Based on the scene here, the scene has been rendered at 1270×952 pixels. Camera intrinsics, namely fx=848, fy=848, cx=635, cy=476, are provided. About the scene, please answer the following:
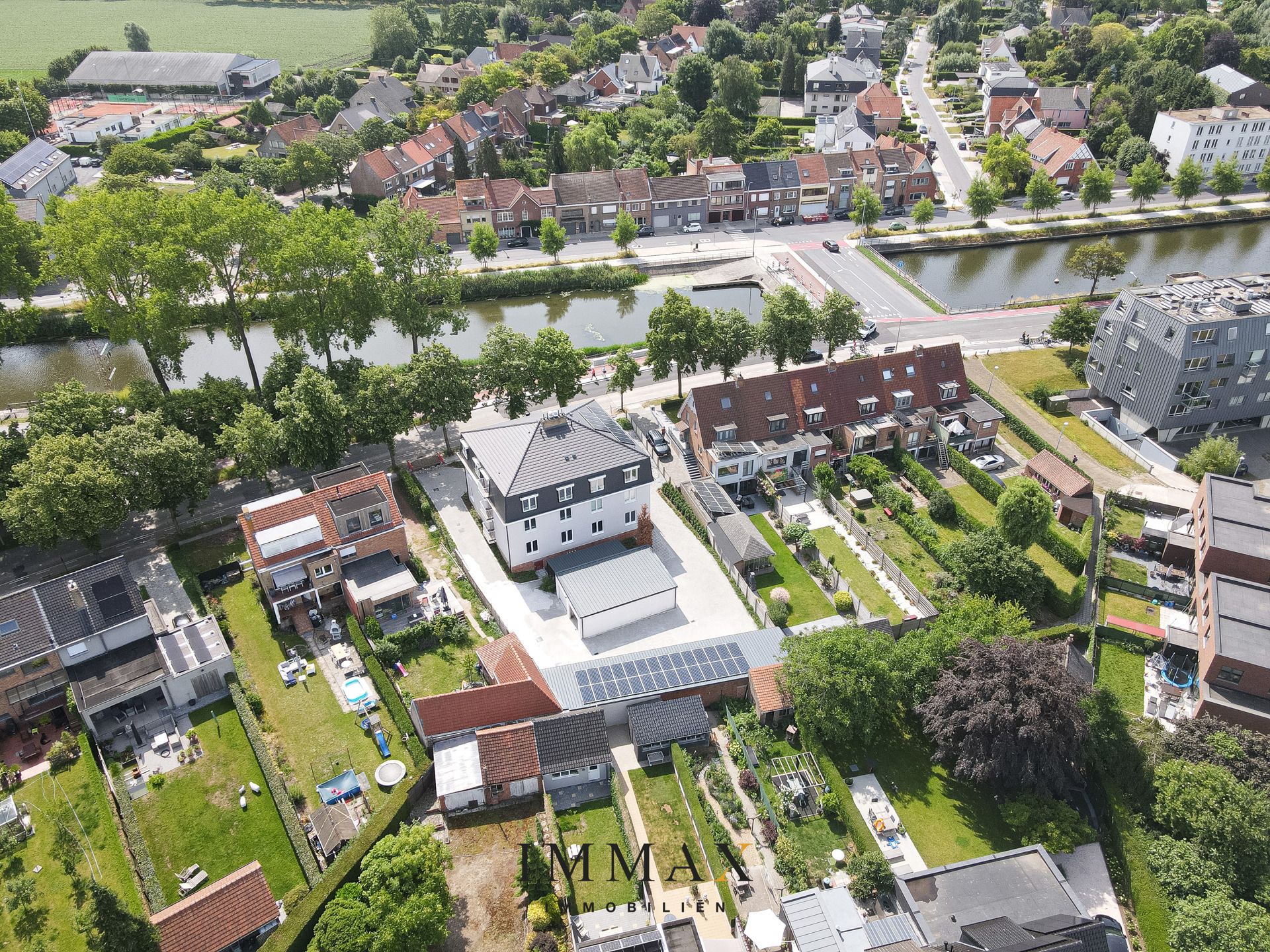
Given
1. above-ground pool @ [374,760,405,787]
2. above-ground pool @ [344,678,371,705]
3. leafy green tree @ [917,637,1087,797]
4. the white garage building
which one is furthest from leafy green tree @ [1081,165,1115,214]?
above-ground pool @ [374,760,405,787]

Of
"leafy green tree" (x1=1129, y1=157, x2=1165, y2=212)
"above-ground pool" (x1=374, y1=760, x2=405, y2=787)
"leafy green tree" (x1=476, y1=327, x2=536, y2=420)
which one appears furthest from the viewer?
"leafy green tree" (x1=1129, y1=157, x2=1165, y2=212)

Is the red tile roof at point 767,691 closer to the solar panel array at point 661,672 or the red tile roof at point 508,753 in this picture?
the solar panel array at point 661,672

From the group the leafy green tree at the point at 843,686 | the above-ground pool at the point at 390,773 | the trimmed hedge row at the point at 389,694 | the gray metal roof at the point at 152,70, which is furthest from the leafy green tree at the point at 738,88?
the above-ground pool at the point at 390,773

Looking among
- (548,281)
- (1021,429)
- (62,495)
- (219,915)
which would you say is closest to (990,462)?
(1021,429)

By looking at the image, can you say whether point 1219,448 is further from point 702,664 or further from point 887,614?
point 702,664

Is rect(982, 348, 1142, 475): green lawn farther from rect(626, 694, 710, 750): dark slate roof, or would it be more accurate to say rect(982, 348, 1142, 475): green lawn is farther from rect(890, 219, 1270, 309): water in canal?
rect(626, 694, 710, 750): dark slate roof

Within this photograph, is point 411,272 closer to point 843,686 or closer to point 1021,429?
point 843,686
